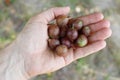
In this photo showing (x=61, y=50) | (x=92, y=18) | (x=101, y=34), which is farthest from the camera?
(x=92, y=18)

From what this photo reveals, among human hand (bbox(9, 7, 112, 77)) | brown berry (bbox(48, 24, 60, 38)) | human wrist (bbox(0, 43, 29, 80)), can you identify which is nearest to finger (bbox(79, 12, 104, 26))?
human hand (bbox(9, 7, 112, 77))

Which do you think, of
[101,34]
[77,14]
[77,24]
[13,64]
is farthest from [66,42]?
[77,14]

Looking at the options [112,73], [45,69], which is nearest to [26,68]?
[45,69]

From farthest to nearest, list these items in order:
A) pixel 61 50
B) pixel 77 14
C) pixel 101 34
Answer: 1. pixel 77 14
2. pixel 101 34
3. pixel 61 50

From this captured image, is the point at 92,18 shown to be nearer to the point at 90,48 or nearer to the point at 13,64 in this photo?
the point at 90,48

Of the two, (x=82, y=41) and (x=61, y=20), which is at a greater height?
(x=61, y=20)

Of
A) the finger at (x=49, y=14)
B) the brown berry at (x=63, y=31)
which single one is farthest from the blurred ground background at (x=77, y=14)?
the finger at (x=49, y=14)

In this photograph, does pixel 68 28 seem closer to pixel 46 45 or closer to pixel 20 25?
pixel 46 45
